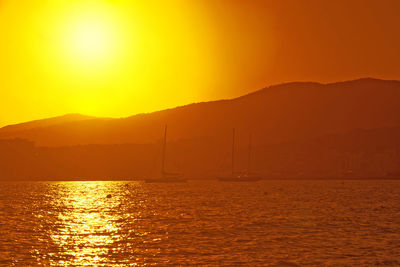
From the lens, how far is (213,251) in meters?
54.5

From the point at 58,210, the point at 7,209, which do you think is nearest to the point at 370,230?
the point at 58,210

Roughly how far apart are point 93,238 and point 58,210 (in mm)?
44669

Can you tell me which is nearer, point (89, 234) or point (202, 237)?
point (202, 237)

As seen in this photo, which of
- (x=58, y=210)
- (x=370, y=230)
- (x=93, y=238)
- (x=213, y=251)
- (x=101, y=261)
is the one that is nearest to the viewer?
(x=101, y=261)

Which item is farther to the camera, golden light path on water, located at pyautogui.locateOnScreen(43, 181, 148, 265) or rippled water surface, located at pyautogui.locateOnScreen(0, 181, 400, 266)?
golden light path on water, located at pyautogui.locateOnScreen(43, 181, 148, 265)

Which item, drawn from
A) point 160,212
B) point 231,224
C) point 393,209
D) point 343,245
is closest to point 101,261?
point 343,245

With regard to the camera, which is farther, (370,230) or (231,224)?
(231,224)

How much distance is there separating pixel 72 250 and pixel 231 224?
27467mm

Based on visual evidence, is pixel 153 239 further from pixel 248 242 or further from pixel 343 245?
pixel 343 245

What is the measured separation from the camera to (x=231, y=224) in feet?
258

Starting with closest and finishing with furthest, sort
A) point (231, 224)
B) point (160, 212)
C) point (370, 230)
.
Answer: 1. point (370, 230)
2. point (231, 224)
3. point (160, 212)

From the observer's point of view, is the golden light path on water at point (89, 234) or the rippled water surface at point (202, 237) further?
the golden light path on water at point (89, 234)

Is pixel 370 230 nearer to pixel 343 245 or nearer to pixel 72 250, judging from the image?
pixel 343 245

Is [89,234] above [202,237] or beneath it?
beneath
